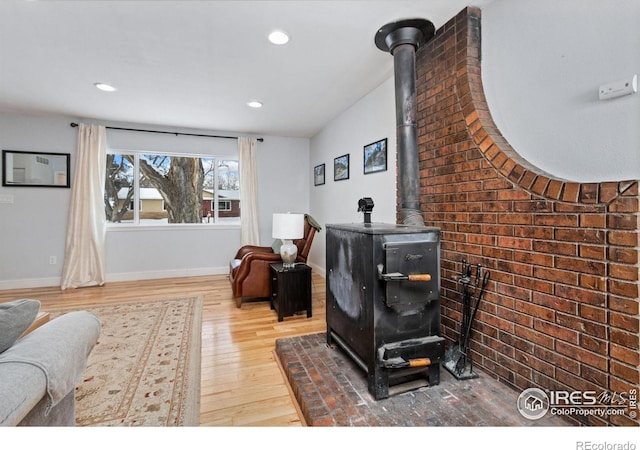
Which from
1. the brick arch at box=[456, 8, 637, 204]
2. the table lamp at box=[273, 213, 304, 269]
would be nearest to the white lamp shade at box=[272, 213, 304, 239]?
the table lamp at box=[273, 213, 304, 269]

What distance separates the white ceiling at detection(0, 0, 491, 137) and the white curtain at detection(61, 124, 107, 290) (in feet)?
1.37

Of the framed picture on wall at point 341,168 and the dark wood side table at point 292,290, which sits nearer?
the dark wood side table at point 292,290

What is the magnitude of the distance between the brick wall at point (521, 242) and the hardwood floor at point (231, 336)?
1231mm

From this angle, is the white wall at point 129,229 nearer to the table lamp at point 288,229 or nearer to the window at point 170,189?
the window at point 170,189

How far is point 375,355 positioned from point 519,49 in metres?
1.86

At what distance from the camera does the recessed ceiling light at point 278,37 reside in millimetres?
2131

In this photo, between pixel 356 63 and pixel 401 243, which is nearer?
pixel 401 243

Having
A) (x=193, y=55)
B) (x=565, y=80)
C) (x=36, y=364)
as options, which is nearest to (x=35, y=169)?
(x=193, y=55)

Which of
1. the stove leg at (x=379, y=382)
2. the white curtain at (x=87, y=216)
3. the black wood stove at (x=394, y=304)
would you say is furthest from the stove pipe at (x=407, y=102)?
the white curtain at (x=87, y=216)

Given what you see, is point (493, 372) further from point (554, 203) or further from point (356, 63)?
point (356, 63)

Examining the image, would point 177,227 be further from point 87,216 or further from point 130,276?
point 87,216

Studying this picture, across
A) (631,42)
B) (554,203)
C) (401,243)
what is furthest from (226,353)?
(631,42)

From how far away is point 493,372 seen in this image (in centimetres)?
169

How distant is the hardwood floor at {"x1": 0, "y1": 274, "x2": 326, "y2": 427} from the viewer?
157cm
